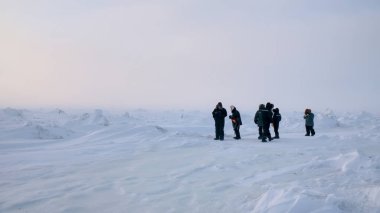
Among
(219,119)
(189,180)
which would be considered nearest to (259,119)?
(219,119)

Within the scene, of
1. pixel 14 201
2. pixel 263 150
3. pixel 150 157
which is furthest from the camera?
pixel 263 150

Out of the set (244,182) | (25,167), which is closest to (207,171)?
(244,182)

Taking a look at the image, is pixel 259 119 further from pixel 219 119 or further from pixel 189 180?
pixel 189 180

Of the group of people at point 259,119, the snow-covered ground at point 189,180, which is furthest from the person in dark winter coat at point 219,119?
the snow-covered ground at point 189,180

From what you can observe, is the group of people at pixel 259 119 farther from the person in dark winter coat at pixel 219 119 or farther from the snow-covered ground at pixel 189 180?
the snow-covered ground at pixel 189 180

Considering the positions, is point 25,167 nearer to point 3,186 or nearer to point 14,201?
point 3,186

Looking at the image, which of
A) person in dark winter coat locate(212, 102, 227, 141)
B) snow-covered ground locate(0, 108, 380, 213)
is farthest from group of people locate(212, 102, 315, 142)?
snow-covered ground locate(0, 108, 380, 213)

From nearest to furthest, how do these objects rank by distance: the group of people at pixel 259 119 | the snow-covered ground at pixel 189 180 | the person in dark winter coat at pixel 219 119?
the snow-covered ground at pixel 189 180, the group of people at pixel 259 119, the person in dark winter coat at pixel 219 119

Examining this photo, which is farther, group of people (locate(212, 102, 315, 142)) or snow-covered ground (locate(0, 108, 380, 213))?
group of people (locate(212, 102, 315, 142))

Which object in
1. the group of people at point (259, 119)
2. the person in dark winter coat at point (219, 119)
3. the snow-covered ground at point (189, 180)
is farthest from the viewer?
the person in dark winter coat at point (219, 119)

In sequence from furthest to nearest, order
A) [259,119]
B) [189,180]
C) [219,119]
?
[219,119], [259,119], [189,180]

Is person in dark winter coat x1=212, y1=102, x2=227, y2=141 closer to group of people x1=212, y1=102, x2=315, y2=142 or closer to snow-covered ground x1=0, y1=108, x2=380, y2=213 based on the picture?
group of people x1=212, y1=102, x2=315, y2=142

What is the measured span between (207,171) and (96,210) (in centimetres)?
314

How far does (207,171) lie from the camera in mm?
7727
